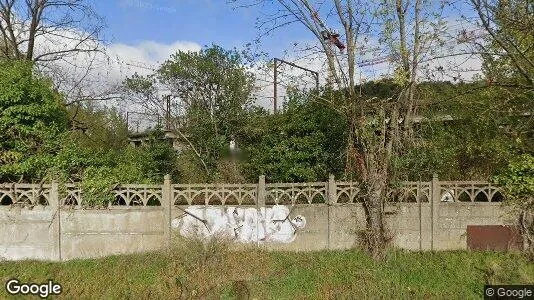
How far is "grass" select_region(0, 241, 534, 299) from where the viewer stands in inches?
241

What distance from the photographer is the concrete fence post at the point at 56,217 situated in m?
7.91

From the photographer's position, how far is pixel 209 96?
12.9m

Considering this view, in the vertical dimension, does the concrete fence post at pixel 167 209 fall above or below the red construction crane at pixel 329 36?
below

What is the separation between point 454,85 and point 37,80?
34.3ft

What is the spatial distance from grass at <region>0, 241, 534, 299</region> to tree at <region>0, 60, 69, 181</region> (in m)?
2.06

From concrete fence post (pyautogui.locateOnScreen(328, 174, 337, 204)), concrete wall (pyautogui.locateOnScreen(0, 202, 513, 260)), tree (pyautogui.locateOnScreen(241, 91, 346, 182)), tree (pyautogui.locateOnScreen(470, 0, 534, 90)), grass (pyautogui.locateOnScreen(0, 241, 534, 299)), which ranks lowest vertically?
grass (pyautogui.locateOnScreen(0, 241, 534, 299))

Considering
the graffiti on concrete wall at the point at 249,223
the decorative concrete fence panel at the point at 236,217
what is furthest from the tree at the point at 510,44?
the graffiti on concrete wall at the point at 249,223

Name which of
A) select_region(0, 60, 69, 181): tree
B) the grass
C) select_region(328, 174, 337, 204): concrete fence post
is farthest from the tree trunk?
select_region(0, 60, 69, 181): tree

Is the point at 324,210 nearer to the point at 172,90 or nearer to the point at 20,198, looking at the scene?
the point at 20,198

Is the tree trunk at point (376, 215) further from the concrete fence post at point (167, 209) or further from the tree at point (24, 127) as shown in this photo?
the tree at point (24, 127)

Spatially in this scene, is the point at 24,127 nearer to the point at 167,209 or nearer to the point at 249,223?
the point at 167,209

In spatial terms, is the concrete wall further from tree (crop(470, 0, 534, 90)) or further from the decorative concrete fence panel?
tree (crop(470, 0, 534, 90))

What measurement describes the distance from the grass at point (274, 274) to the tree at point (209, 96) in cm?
541

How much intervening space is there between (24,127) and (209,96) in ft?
19.5
